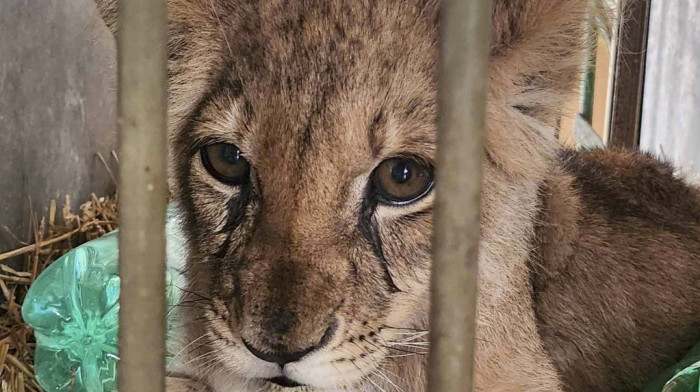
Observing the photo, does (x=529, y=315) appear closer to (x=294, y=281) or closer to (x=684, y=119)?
(x=294, y=281)

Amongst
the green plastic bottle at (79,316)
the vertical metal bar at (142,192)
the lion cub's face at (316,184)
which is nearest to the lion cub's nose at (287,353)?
the lion cub's face at (316,184)

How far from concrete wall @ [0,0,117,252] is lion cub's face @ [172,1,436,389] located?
0.92 meters

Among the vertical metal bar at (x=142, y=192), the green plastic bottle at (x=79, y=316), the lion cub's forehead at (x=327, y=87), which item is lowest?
the green plastic bottle at (x=79, y=316)

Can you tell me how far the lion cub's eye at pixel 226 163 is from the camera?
1249 mm

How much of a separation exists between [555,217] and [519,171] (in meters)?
0.30

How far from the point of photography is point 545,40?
1306mm

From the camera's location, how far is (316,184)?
3.68 ft

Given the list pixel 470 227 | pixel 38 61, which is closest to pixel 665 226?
pixel 470 227

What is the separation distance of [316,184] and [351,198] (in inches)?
2.7

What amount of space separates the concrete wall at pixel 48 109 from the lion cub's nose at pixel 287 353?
1.24 meters

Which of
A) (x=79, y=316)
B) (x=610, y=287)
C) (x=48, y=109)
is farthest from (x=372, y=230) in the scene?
(x=48, y=109)

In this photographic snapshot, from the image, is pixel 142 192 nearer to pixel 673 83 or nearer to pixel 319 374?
pixel 319 374

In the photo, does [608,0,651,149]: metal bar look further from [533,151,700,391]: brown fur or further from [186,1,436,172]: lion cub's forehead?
[186,1,436,172]: lion cub's forehead

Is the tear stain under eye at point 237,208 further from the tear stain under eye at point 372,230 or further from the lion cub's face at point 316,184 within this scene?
the tear stain under eye at point 372,230
